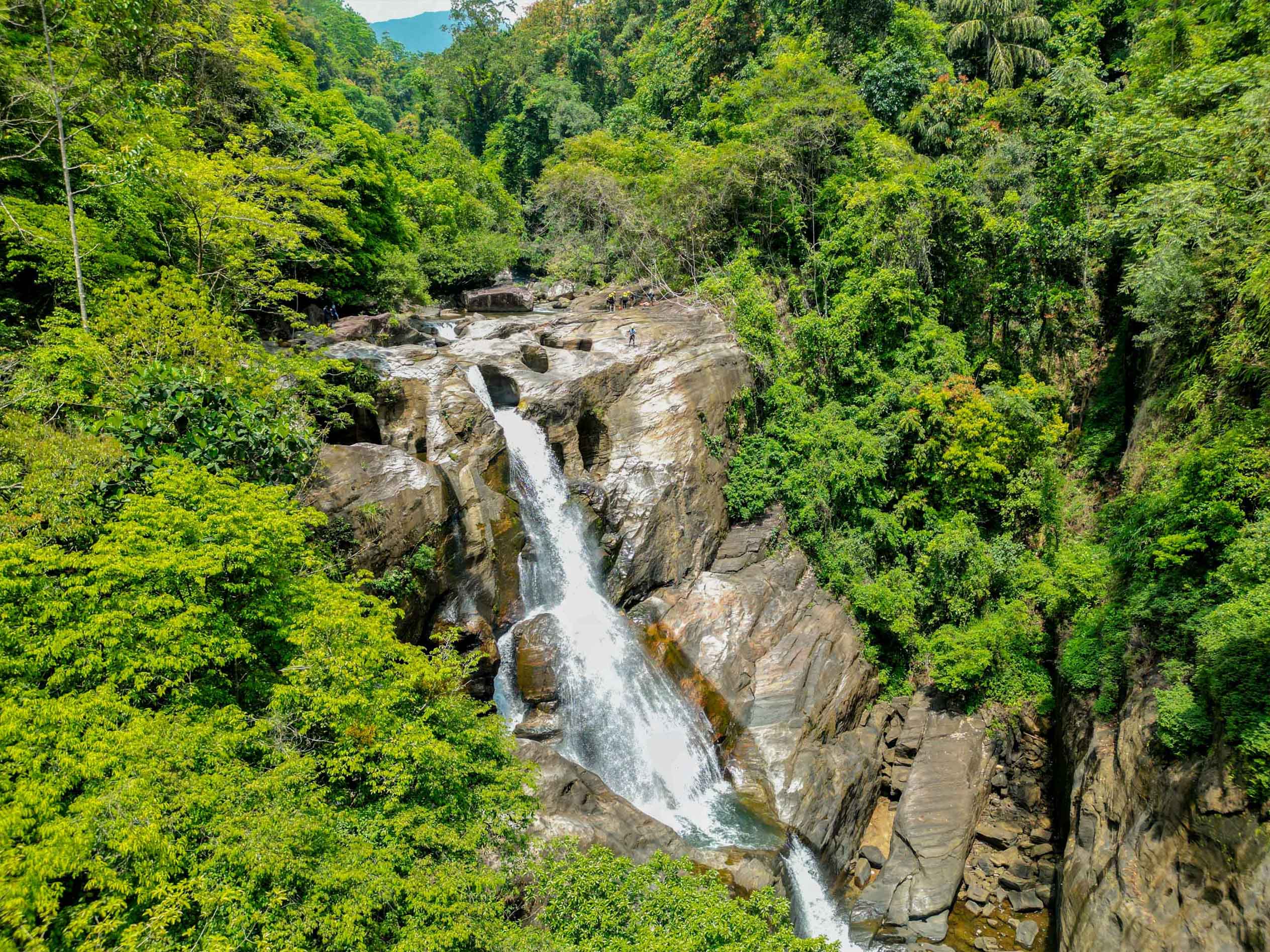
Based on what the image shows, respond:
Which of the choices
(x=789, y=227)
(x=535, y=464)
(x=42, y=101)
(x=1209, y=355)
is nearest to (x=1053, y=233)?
(x=1209, y=355)

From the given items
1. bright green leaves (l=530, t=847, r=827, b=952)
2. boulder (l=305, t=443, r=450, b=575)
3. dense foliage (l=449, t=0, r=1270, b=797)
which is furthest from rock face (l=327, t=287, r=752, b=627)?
bright green leaves (l=530, t=847, r=827, b=952)

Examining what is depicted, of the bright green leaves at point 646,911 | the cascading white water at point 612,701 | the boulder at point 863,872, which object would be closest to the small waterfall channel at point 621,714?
the cascading white water at point 612,701

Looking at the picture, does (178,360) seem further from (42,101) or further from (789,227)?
(789,227)

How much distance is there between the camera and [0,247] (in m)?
14.4

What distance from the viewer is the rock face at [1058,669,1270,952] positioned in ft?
30.6

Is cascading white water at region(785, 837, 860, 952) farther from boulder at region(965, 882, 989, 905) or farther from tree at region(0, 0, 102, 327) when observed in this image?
tree at region(0, 0, 102, 327)

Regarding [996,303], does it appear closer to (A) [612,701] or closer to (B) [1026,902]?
(B) [1026,902]

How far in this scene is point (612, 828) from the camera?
40.7ft

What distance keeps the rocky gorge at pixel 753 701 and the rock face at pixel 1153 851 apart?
41 millimetres

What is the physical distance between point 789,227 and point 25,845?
104ft

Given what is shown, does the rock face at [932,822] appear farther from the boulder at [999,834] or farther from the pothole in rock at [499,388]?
the pothole in rock at [499,388]

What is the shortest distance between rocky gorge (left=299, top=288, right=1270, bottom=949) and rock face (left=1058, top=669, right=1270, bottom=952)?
1.6 inches

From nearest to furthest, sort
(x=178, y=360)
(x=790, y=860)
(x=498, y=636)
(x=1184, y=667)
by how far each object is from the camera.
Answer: (x=1184, y=667)
(x=178, y=360)
(x=790, y=860)
(x=498, y=636)

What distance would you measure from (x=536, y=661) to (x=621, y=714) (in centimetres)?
264
